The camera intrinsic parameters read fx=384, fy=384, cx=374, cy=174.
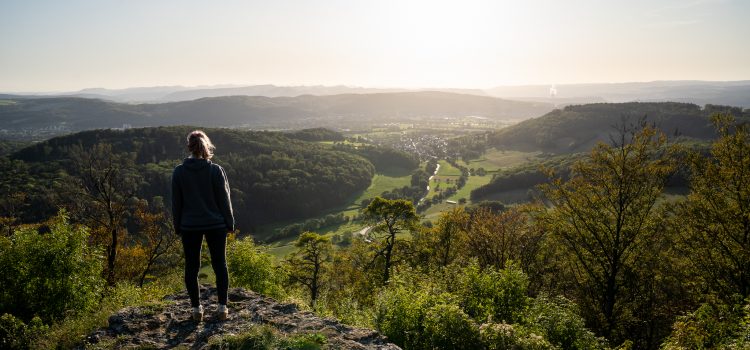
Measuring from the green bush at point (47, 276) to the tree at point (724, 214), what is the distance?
78.6 ft

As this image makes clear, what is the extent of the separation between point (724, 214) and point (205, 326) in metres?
20.8

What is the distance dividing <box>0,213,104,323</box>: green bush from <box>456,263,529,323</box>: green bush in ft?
39.3

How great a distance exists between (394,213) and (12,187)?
9687 centimetres

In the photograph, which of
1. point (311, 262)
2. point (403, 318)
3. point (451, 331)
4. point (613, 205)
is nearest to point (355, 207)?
point (311, 262)

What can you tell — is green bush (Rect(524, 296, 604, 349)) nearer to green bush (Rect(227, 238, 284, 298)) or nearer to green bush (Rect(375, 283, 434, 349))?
green bush (Rect(375, 283, 434, 349))

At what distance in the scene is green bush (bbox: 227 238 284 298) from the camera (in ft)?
89.4

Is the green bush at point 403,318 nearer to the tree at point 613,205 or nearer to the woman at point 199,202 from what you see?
the woman at point 199,202

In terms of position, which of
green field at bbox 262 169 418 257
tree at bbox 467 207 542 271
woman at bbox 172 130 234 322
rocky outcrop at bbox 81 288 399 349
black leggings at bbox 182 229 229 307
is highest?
woman at bbox 172 130 234 322

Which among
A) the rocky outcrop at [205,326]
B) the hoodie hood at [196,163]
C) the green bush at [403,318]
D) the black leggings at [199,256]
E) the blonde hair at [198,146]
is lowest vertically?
the green bush at [403,318]

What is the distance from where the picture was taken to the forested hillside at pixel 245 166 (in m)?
115

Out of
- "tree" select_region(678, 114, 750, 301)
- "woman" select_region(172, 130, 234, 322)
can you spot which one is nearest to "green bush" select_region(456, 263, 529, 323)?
"woman" select_region(172, 130, 234, 322)

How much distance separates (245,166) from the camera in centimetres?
13912

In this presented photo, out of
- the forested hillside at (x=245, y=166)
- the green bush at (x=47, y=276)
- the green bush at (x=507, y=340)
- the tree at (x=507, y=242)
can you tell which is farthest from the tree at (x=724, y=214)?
the forested hillside at (x=245, y=166)

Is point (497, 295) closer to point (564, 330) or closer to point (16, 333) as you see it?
point (564, 330)
